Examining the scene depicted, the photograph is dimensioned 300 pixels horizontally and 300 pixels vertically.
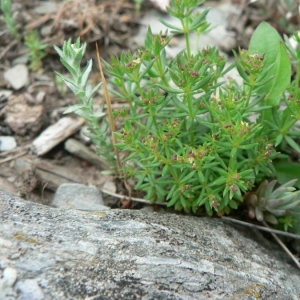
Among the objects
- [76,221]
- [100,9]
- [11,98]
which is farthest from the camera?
[100,9]

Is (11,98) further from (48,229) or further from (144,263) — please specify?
(144,263)

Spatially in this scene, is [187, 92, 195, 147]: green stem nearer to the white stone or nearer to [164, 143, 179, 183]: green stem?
[164, 143, 179, 183]: green stem

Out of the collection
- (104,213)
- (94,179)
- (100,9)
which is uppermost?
(100,9)

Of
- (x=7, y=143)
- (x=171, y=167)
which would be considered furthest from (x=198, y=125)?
(x=7, y=143)

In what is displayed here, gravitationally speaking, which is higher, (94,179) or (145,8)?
(145,8)

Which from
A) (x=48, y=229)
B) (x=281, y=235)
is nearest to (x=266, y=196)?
(x=281, y=235)

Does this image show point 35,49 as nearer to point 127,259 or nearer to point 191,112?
point 191,112
